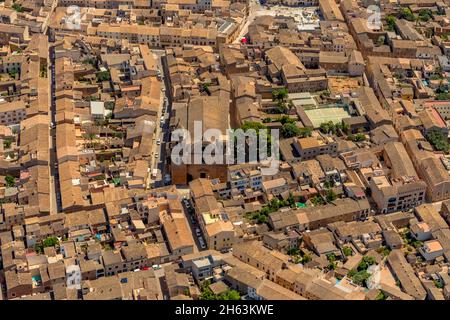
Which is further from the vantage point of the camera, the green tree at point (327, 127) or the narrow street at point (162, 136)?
the green tree at point (327, 127)

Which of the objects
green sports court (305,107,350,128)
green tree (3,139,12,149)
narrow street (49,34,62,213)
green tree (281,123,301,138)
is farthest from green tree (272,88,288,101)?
green tree (3,139,12,149)

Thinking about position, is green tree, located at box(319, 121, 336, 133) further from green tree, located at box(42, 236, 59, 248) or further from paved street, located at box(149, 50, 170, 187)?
green tree, located at box(42, 236, 59, 248)

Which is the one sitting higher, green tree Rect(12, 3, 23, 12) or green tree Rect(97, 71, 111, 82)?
green tree Rect(12, 3, 23, 12)

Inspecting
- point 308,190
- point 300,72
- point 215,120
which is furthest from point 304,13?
point 308,190

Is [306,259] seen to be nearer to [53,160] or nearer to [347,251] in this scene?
[347,251]

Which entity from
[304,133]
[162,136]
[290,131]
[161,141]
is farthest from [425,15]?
[161,141]

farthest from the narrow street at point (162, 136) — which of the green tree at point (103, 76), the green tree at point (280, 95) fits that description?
the green tree at point (280, 95)

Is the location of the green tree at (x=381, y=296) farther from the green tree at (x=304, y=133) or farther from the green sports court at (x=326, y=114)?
the green sports court at (x=326, y=114)

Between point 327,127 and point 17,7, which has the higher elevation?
point 17,7

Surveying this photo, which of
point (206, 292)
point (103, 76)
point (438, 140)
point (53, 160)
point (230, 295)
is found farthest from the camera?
point (103, 76)
